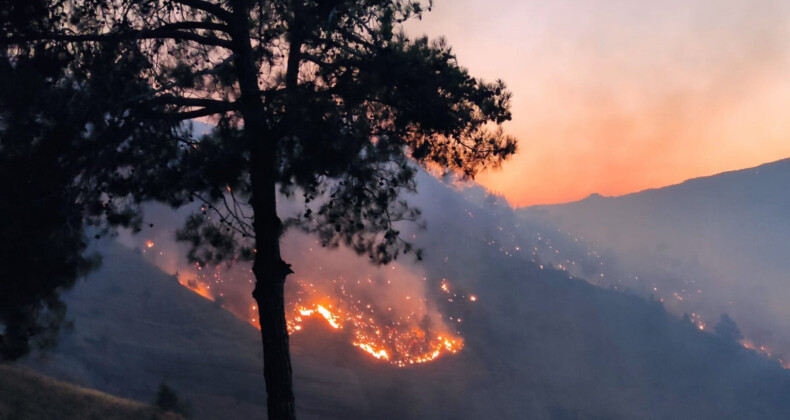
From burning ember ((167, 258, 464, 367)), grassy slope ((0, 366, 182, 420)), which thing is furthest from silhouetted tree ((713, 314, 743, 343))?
grassy slope ((0, 366, 182, 420))

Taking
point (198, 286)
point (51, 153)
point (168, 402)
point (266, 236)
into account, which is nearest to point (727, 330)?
point (198, 286)

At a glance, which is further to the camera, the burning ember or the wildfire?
the burning ember

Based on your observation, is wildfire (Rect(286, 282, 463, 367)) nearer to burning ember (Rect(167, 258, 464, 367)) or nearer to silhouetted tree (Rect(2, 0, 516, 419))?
burning ember (Rect(167, 258, 464, 367))

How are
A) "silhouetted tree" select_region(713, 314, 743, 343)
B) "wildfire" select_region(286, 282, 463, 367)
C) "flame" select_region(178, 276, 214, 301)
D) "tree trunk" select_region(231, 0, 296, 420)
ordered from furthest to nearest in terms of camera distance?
"silhouetted tree" select_region(713, 314, 743, 343) → "flame" select_region(178, 276, 214, 301) → "wildfire" select_region(286, 282, 463, 367) → "tree trunk" select_region(231, 0, 296, 420)

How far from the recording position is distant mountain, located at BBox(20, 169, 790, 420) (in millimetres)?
53000

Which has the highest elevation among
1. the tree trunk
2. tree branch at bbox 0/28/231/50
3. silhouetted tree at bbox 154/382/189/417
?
tree branch at bbox 0/28/231/50

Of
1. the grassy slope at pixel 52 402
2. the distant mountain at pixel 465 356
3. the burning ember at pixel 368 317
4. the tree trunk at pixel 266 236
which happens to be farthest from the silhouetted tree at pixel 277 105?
the burning ember at pixel 368 317

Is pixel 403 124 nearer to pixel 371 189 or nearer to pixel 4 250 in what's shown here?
pixel 371 189

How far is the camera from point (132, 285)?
234 ft

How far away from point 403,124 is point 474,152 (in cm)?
226

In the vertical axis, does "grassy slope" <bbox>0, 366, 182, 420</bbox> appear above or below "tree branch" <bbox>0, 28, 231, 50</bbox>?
below

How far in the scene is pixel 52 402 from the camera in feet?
58.5

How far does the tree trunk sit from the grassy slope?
12.2m

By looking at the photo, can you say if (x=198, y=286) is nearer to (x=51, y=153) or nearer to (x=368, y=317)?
(x=368, y=317)
